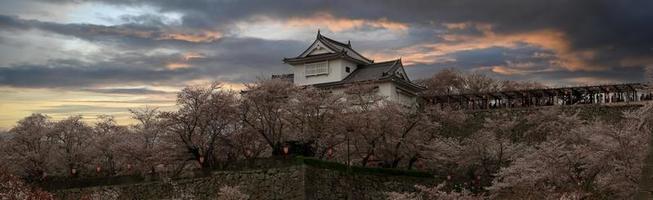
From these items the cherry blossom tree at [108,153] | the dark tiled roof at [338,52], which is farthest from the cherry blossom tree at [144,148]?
the dark tiled roof at [338,52]

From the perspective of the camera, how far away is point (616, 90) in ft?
152

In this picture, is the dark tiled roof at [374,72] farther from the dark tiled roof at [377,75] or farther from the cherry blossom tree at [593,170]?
the cherry blossom tree at [593,170]

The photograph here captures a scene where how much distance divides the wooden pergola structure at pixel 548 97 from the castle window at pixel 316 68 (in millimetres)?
8194

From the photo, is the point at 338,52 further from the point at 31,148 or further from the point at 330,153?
the point at 31,148

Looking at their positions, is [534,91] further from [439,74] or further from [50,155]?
[50,155]

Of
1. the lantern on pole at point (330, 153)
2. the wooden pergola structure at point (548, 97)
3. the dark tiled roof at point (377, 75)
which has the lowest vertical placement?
the lantern on pole at point (330, 153)

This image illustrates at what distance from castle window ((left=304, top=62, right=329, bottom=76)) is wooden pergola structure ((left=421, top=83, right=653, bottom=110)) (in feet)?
26.9

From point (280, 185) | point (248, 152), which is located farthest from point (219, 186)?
point (248, 152)

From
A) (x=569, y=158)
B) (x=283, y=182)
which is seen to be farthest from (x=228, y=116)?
(x=569, y=158)

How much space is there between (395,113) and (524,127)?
1167 centimetres

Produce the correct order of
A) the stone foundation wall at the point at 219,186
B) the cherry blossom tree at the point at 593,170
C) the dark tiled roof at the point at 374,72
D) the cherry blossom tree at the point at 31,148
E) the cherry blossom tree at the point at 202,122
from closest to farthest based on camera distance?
Result: the cherry blossom tree at the point at 593,170 → the stone foundation wall at the point at 219,186 → the cherry blossom tree at the point at 202,122 → the cherry blossom tree at the point at 31,148 → the dark tiled roof at the point at 374,72

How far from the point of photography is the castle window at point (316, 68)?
51.4 m

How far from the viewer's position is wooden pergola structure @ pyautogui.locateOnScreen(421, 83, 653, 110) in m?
46.2

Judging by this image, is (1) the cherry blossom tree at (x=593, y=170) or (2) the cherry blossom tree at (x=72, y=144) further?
(2) the cherry blossom tree at (x=72, y=144)
